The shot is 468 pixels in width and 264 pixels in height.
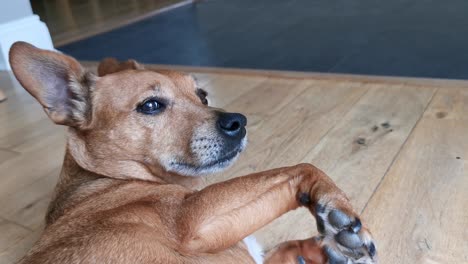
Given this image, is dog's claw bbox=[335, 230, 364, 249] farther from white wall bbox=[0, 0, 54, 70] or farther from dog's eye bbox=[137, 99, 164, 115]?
white wall bbox=[0, 0, 54, 70]

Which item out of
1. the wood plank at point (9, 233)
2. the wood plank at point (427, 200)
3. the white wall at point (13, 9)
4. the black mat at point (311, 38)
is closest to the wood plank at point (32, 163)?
the wood plank at point (9, 233)

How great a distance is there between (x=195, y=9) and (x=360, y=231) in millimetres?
5171

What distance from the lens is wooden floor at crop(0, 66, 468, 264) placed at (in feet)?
4.99

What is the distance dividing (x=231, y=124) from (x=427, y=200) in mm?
723

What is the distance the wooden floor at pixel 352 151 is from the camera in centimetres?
152

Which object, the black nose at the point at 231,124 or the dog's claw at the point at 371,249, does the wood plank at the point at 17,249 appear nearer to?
the black nose at the point at 231,124

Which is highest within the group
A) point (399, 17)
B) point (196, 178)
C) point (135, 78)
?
point (135, 78)

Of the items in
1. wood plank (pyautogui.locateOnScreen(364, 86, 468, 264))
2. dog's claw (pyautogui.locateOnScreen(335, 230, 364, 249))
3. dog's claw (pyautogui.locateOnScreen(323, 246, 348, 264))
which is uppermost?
dog's claw (pyautogui.locateOnScreen(335, 230, 364, 249))

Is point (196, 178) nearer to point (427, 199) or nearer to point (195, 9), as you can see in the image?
point (427, 199)

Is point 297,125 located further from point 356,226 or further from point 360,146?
point 356,226

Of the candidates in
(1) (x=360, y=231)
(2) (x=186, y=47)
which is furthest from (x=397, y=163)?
(2) (x=186, y=47)

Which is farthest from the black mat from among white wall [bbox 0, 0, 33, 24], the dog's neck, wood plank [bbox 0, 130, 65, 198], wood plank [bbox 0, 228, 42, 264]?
wood plank [bbox 0, 228, 42, 264]

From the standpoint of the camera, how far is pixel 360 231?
119 cm

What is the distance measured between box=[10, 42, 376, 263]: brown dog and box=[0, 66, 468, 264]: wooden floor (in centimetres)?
30
